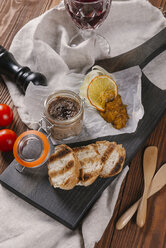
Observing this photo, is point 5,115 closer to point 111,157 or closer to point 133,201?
point 111,157

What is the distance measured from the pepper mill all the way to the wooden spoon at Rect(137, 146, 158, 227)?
2.74ft

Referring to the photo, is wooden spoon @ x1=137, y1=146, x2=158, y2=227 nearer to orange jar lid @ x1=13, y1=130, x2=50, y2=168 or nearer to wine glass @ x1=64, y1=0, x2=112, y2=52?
orange jar lid @ x1=13, y1=130, x2=50, y2=168

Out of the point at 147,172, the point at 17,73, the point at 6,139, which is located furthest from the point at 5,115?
the point at 147,172

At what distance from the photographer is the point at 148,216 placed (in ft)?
5.72

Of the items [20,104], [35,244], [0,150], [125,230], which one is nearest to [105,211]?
[125,230]

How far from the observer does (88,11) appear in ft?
6.00

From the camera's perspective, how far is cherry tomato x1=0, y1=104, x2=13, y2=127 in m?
1.91

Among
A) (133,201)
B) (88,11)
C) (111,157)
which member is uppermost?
(88,11)

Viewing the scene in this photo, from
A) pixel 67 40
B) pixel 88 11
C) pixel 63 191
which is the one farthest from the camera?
pixel 67 40

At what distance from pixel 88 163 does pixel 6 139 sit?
1.76 feet

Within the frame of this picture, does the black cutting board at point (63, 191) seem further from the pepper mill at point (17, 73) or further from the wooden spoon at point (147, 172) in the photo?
the pepper mill at point (17, 73)

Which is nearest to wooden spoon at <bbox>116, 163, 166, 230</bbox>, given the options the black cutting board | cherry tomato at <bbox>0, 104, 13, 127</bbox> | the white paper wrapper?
the black cutting board

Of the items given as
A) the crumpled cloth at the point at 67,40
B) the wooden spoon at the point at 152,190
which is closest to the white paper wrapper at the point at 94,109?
the crumpled cloth at the point at 67,40

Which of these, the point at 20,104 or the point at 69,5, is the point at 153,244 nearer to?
the point at 20,104
